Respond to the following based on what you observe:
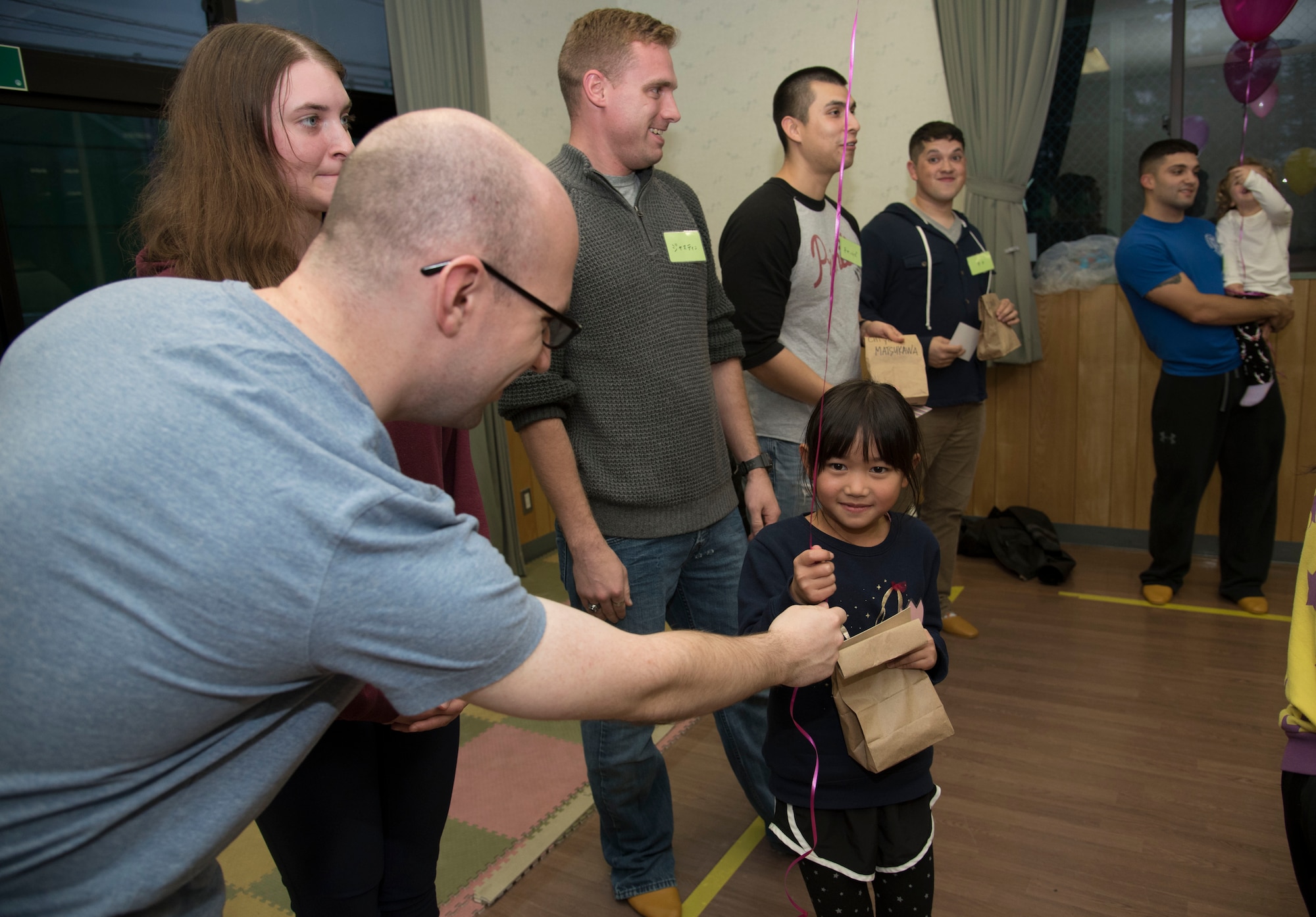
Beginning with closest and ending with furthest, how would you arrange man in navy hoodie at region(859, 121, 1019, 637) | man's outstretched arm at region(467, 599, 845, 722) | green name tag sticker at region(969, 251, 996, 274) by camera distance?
man's outstretched arm at region(467, 599, 845, 722) < man in navy hoodie at region(859, 121, 1019, 637) < green name tag sticker at region(969, 251, 996, 274)

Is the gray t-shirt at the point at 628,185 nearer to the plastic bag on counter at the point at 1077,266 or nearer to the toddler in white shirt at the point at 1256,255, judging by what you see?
the toddler in white shirt at the point at 1256,255

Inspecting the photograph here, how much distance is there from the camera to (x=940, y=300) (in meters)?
3.18

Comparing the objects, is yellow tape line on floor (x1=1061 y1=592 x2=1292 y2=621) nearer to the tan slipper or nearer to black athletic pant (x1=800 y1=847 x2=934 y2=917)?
the tan slipper

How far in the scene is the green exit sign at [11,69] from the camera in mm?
2799

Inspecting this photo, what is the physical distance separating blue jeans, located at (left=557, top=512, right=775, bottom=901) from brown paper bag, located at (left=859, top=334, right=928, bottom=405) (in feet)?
2.53

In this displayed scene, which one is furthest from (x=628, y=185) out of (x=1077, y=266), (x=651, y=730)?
(x=1077, y=266)

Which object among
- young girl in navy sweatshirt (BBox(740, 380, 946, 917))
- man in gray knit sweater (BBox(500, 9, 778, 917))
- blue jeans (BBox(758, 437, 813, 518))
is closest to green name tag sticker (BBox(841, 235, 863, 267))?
blue jeans (BBox(758, 437, 813, 518))

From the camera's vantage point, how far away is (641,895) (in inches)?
78.7

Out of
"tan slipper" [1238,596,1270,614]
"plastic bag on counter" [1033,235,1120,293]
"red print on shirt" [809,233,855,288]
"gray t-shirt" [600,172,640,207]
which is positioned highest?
"gray t-shirt" [600,172,640,207]

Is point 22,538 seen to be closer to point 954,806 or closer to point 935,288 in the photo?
point 954,806

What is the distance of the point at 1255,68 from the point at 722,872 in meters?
4.24

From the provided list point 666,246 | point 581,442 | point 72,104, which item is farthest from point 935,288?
point 72,104

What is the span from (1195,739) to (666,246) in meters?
2.20

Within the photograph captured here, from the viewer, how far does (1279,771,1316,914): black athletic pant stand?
1296mm
